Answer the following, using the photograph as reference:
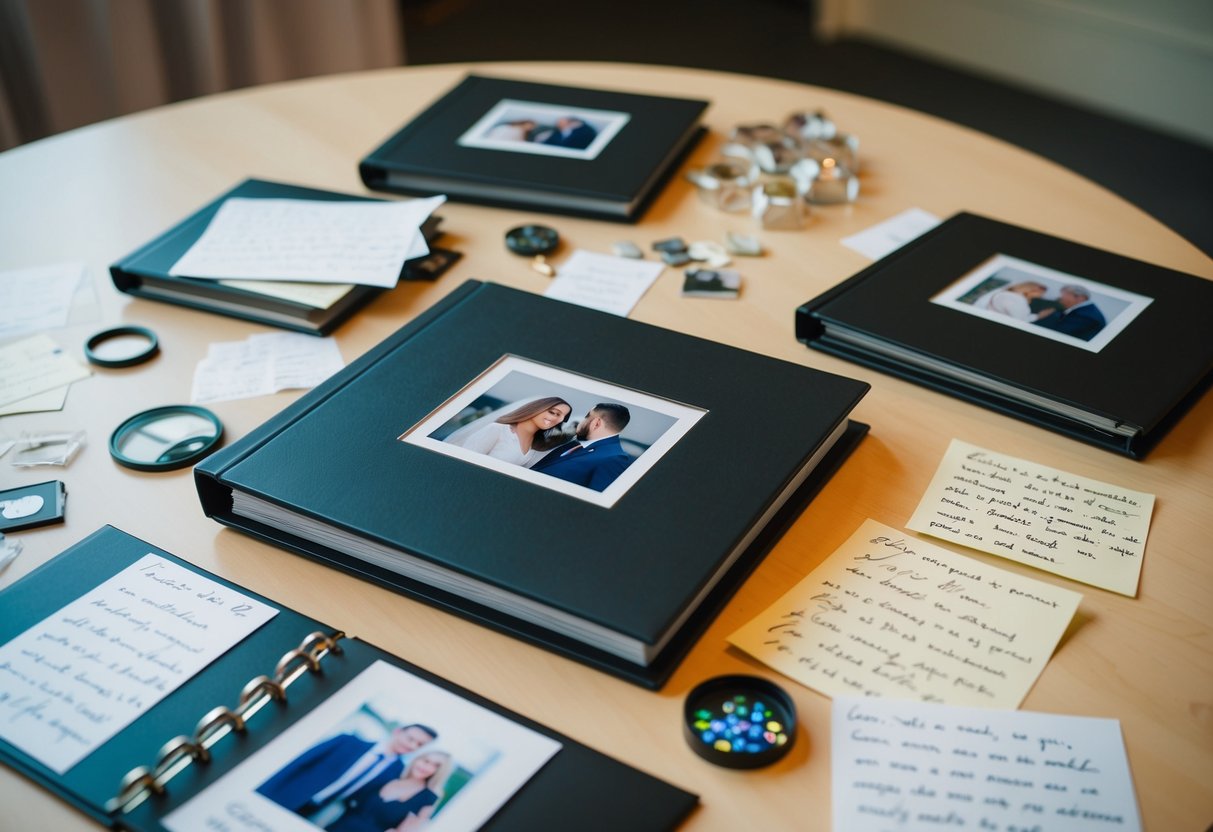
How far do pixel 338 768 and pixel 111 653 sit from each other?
0.22 m

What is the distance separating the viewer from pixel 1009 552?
0.86 m

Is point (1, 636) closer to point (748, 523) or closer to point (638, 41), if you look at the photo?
point (748, 523)

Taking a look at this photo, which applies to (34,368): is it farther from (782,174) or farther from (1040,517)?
(1040,517)

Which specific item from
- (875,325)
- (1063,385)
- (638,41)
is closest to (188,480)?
(875,325)

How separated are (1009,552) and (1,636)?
0.77 metres

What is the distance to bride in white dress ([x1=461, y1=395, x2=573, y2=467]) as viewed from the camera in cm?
90

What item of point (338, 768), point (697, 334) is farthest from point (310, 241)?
point (338, 768)

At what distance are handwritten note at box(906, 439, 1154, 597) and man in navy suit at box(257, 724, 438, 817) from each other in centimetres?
43

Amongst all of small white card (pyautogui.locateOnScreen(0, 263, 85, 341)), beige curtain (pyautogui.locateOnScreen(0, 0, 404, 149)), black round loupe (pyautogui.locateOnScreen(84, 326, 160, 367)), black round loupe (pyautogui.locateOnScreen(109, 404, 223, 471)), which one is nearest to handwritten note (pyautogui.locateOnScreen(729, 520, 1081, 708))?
black round loupe (pyautogui.locateOnScreen(109, 404, 223, 471))

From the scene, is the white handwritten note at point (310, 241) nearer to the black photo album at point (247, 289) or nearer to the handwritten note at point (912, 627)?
the black photo album at point (247, 289)

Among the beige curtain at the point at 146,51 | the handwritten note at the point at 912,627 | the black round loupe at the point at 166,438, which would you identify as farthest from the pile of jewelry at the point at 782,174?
the beige curtain at the point at 146,51

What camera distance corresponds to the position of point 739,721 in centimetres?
74

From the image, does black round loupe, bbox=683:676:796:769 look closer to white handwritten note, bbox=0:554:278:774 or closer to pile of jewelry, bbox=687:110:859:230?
white handwritten note, bbox=0:554:278:774

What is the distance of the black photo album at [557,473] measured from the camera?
2.59 feet
